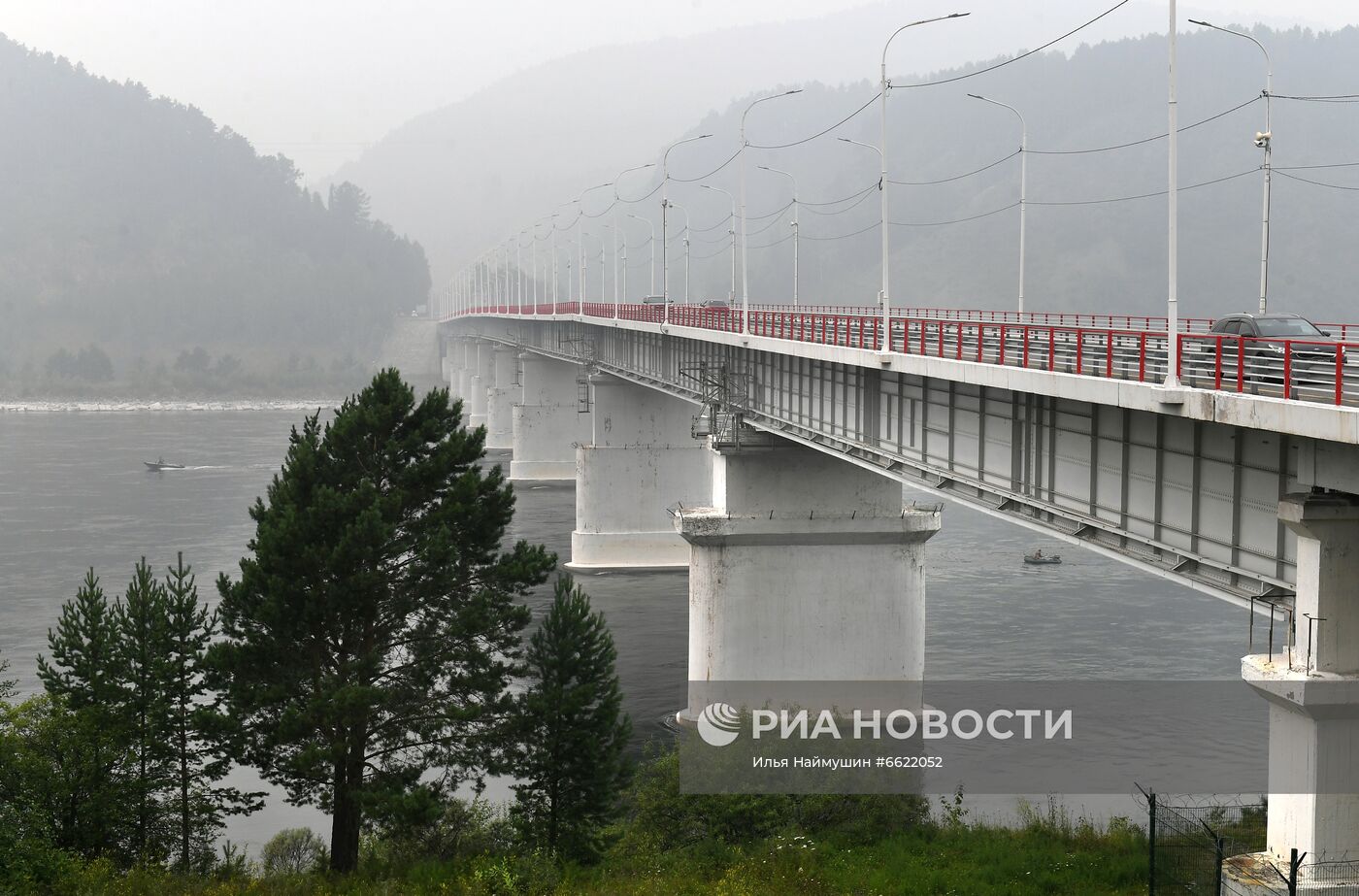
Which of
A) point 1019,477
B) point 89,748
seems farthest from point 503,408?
point 1019,477

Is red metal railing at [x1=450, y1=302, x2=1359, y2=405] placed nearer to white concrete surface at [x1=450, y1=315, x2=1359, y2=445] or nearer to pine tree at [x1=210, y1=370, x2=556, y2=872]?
white concrete surface at [x1=450, y1=315, x2=1359, y2=445]

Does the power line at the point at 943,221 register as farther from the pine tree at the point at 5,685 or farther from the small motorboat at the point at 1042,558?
the pine tree at the point at 5,685

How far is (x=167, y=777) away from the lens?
2809cm

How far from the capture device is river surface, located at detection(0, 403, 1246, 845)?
4281 centimetres

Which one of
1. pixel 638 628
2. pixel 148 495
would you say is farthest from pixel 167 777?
pixel 148 495

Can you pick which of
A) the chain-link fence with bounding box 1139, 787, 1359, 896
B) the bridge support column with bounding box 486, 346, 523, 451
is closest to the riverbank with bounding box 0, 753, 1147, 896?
the chain-link fence with bounding box 1139, 787, 1359, 896

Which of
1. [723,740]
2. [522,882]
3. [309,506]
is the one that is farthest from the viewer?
[723,740]

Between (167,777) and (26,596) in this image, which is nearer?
(167,777)

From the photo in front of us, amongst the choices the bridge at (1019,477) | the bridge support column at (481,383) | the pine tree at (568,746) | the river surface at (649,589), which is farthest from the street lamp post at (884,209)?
the bridge support column at (481,383)

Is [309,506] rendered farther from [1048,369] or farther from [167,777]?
[1048,369]

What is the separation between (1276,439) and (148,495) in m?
76.2

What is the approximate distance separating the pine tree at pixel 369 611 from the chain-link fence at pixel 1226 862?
12142mm

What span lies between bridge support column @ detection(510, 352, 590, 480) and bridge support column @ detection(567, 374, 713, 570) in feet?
98.4

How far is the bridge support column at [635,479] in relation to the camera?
2507 inches
